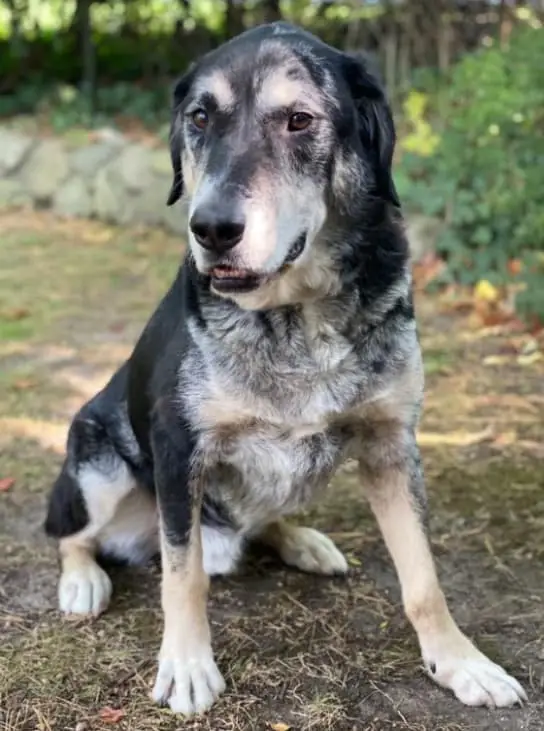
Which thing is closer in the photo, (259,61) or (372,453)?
(259,61)

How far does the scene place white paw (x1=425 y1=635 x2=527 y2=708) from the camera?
3.02 meters

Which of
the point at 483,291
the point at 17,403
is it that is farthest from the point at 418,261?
the point at 17,403

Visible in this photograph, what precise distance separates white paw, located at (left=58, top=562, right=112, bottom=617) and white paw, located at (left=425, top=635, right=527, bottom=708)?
3.81 ft

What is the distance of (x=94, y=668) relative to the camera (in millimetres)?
3176

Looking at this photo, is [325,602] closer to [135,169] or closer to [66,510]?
[66,510]

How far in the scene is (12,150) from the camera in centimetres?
1158

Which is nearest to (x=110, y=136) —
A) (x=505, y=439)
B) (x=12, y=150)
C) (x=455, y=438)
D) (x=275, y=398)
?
(x=12, y=150)

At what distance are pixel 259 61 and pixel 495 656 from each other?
2031 mm

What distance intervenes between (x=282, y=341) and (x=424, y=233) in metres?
5.05

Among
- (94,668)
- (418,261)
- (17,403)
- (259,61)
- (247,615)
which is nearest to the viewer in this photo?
(259,61)

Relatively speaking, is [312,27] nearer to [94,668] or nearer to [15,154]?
[15,154]

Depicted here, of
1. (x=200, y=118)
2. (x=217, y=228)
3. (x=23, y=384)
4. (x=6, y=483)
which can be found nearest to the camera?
(x=217, y=228)

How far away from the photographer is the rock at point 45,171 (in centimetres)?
1132

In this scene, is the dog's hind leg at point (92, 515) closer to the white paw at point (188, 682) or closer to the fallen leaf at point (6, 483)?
the white paw at point (188, 682)
